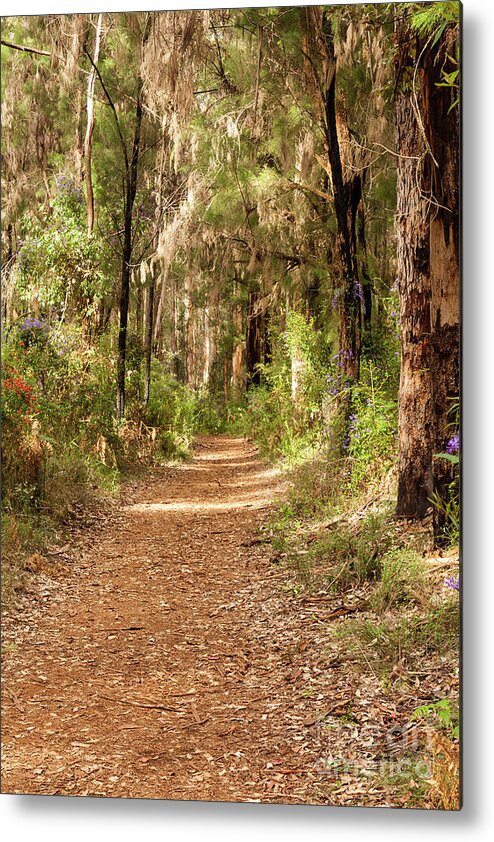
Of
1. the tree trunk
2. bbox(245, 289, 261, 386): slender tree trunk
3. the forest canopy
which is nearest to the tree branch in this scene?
→ the forest canopy

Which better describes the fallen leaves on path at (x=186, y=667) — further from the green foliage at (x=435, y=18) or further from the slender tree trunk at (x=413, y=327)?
the green foliage at (x=435, y=18)

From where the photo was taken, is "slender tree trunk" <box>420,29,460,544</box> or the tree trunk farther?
the tree trunk

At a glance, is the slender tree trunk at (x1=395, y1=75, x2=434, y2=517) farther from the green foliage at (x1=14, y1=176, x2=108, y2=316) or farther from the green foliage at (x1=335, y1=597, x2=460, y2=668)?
the green foliage at (x1=14, y1=176, x2=108, y2=316)

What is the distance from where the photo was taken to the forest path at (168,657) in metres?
2.46

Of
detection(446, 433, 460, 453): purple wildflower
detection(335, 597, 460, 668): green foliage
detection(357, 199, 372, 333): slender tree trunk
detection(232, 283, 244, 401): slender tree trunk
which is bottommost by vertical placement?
detection(335, 597, 460, 668): green foliage

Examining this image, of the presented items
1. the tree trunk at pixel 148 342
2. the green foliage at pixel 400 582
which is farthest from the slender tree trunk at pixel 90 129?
the green foliage at pixel 400 582

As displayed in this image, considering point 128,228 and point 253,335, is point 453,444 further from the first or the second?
point 128,228

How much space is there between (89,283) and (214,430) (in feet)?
2.33

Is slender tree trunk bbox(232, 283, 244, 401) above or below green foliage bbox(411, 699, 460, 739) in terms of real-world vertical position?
above

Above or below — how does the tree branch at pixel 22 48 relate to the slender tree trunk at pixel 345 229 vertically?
above

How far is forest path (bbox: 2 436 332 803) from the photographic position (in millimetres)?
2459

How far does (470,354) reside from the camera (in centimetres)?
249

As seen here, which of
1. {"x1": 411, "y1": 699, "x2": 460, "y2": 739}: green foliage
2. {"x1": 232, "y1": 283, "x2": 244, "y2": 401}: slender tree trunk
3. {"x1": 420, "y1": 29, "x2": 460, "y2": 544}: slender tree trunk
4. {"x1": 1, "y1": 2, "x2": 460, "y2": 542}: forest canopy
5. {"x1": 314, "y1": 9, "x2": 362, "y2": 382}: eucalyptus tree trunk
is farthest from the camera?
{"x1": 232, "y1": 283, "x2": 244, "y2": 401}: slender tree trunk

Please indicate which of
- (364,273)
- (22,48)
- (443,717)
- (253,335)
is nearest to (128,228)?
(253,335)
